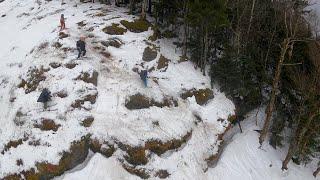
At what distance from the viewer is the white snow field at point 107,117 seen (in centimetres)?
2520

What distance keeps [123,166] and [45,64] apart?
9707mm

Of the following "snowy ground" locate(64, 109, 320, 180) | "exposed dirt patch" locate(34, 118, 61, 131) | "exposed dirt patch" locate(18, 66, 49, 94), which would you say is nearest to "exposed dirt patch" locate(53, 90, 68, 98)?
"exposed dirt patch" locate(18, 66, 49, 94)

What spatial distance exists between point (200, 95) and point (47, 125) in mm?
11470

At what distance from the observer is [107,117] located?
2673 cm

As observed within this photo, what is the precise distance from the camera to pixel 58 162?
2458cm

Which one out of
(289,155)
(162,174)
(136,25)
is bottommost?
(289,155)

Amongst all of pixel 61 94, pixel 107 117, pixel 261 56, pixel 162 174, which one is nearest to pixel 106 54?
pixel 61 94

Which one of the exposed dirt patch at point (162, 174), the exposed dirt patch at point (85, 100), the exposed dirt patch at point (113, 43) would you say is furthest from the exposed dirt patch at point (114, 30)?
the exposed dirt patch at point (162, 174)

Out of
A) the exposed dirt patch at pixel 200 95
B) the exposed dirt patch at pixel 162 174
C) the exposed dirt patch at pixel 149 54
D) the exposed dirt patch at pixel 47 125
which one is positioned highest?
the exposed dirt patch at pixel 149 54

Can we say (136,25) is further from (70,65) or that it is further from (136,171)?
(136,171)

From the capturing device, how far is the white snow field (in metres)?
25.2

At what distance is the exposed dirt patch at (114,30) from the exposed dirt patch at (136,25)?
684mm

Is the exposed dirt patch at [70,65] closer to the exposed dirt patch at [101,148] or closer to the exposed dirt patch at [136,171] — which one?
the exposed dirt patch at [101,148]

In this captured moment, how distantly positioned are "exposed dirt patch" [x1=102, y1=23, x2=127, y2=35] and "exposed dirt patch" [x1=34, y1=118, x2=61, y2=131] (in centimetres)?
991
